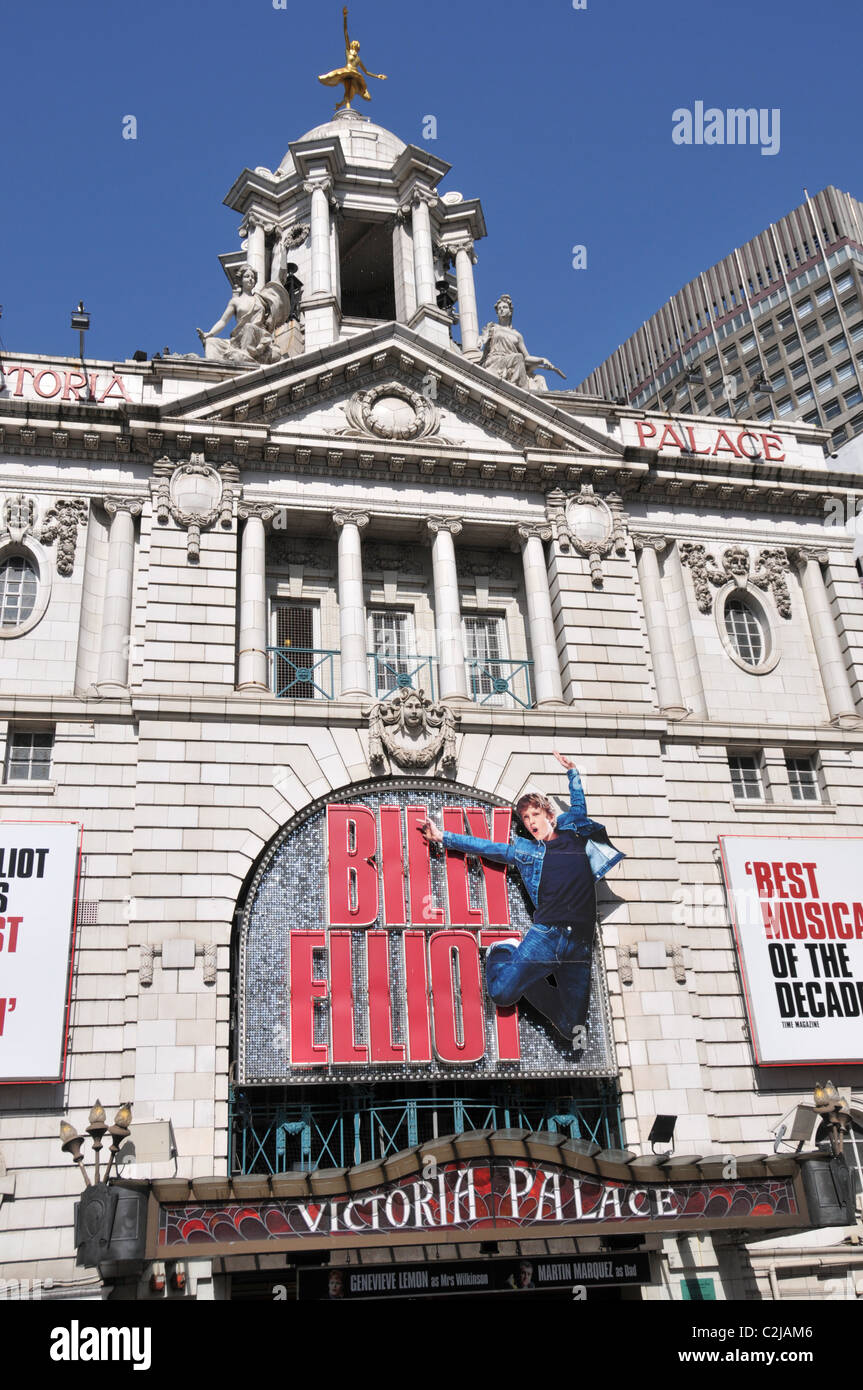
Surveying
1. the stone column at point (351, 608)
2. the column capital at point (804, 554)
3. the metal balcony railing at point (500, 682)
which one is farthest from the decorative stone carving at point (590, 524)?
the column capital at point (804, 554)

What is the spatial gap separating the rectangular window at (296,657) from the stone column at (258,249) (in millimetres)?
16598

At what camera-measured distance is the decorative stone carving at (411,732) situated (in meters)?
28.3

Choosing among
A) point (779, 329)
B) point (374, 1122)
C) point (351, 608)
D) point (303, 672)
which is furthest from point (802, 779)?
Result: point (779, 329)

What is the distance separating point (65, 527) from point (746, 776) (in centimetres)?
1805

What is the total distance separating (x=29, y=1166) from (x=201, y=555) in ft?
45.9

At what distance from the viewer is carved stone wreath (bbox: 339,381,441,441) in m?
32.3

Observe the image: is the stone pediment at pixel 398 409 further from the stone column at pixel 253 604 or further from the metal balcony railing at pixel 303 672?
the metal balcony railing at pixel 303 672

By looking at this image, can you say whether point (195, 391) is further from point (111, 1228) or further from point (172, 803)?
point (111, 1228)

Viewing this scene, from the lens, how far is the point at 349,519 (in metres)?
31.3

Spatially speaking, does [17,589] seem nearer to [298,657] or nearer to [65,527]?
[65,527]

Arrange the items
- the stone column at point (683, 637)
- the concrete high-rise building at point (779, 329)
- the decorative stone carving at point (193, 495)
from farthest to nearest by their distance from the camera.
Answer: the concrete high-rise building at point (779, 329)
the stone column at point (683, 637)
the decorative stone carving at point (193, 495)

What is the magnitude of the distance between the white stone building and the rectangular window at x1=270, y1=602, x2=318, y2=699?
0.10 meters
